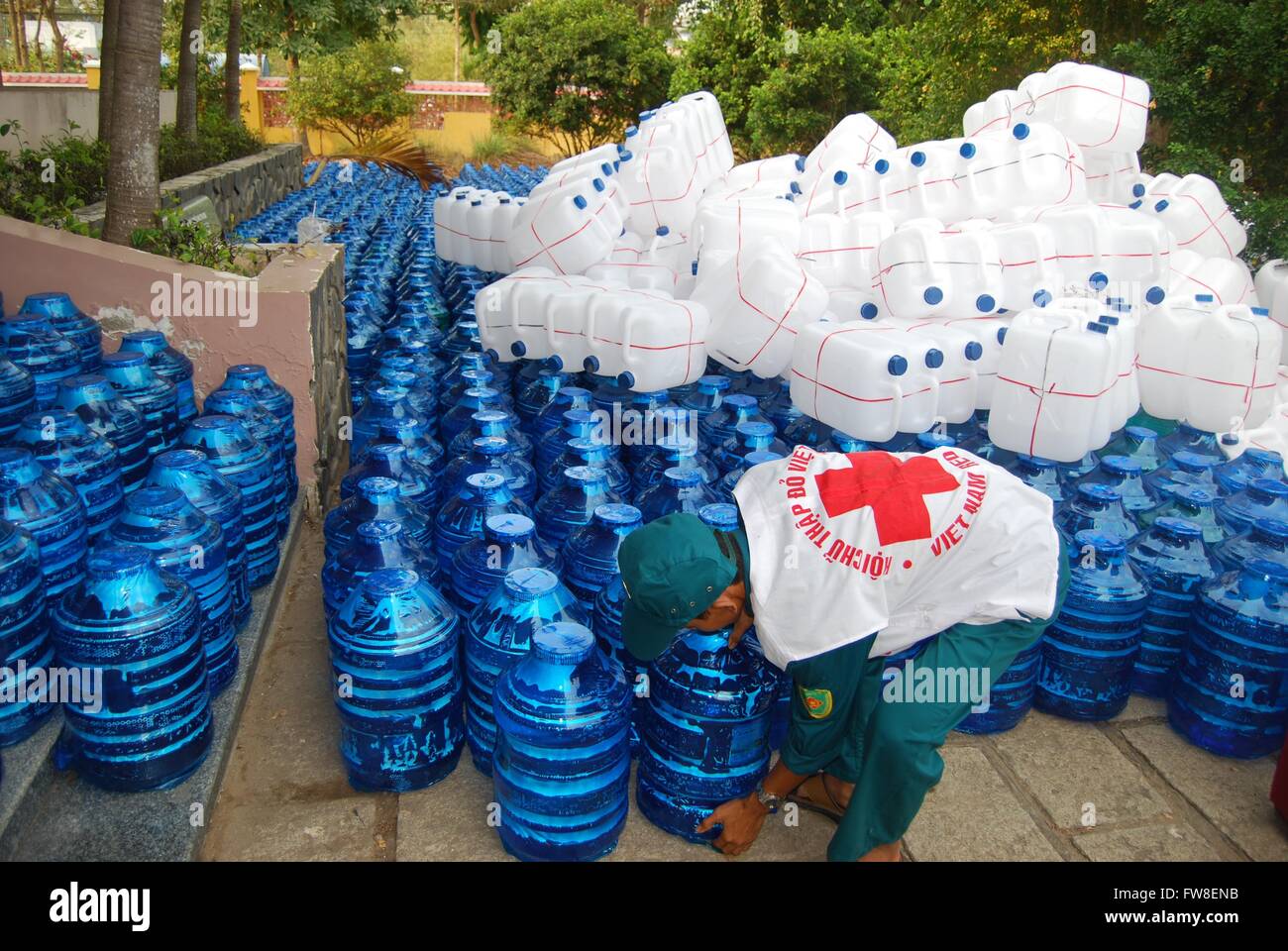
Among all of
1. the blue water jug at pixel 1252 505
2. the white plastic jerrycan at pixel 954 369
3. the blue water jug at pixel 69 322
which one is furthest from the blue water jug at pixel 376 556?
the blue water jug at pixel 1252 505

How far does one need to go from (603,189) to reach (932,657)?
4.16 m

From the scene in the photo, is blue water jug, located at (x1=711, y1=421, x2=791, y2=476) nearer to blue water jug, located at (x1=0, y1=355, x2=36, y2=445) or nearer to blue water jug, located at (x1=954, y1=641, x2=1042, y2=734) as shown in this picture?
blue water jug, located at (x1=954, y1=641, x2=1042, y2=734)

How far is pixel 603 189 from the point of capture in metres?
5.77

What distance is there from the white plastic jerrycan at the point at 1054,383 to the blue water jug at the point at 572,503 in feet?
6.22

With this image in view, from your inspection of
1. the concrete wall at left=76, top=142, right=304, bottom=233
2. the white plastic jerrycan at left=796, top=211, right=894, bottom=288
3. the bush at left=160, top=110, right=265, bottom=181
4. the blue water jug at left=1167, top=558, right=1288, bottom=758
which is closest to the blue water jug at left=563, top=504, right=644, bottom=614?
the blue water jug at left=1167, top=558, right=1288, bottom=758

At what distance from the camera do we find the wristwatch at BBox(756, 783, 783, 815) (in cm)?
285

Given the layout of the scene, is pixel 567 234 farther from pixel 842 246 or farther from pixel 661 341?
pixel 842 246

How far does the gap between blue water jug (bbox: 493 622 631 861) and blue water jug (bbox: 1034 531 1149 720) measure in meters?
1.67

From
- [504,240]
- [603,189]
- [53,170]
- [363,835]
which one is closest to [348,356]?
[504,240]

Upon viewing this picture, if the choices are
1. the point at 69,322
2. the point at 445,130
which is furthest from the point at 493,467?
the point at 445,130

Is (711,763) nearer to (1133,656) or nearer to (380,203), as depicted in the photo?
(1133,656)

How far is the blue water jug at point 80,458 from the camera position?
3086mm

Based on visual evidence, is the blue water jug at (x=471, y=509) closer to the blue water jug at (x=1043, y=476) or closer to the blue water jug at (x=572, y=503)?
the blue water jug at (x=572, y=503)

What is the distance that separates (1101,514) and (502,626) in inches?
87.8
